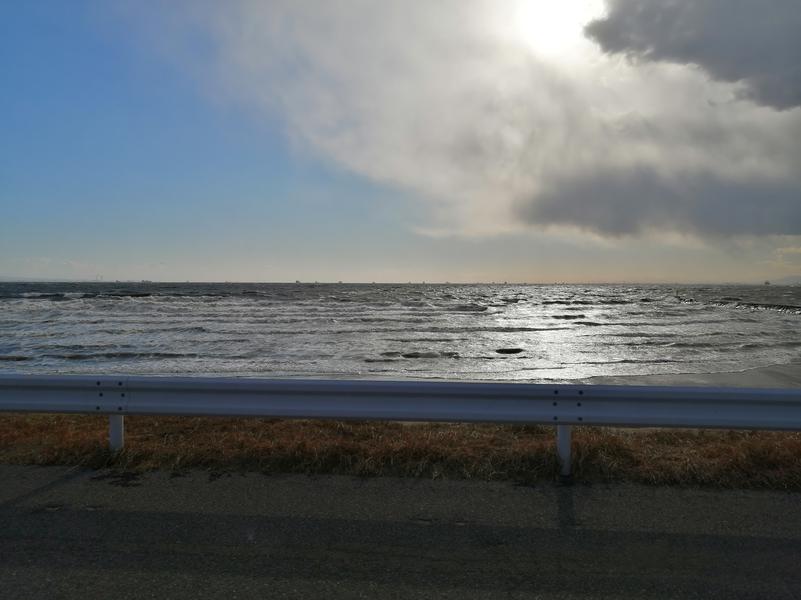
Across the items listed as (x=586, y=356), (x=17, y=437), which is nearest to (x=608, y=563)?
(x=17, y=437)

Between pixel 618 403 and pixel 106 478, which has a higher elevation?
pixel 618 403

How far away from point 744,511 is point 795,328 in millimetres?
25581

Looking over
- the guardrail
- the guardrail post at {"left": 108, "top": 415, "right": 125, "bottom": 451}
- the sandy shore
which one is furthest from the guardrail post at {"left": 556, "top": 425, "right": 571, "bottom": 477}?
the sandy shore

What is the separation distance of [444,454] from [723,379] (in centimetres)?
965

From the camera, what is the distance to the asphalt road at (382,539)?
2826 mm

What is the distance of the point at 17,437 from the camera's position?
534cm

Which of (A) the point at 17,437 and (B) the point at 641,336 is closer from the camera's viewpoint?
(A) the point at 17,437

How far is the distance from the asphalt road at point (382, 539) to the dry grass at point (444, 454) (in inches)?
7.7

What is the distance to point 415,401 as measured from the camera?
4484 mm

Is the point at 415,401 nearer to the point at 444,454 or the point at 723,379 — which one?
the point at 444,454

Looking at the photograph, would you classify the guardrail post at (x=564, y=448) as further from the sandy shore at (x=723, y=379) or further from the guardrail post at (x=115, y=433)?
the sandy shore at (x=723, y=379)

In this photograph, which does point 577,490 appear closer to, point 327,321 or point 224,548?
point 224,548

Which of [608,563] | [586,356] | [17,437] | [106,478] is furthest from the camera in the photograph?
[586,356]

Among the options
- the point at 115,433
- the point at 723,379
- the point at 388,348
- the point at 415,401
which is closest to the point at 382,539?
the point at 415,401
